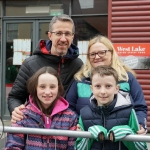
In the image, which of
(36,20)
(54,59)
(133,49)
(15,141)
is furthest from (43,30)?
(15,141)

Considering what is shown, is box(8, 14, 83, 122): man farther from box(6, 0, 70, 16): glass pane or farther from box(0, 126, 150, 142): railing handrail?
box(6, 0, 70, 16): glass pane

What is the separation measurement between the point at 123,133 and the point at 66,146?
0.51 metres

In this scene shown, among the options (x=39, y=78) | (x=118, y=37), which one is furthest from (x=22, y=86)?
(x=118, y=37)

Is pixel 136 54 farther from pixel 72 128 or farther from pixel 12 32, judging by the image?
pixel 72 128

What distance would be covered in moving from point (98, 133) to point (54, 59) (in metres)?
1.01

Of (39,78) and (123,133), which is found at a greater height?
(39,78)

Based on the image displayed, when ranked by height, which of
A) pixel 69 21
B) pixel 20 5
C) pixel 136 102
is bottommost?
pixel 136 102

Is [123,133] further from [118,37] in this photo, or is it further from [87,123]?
[118,37]

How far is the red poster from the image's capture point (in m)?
6.51

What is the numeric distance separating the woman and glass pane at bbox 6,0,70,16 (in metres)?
5.02

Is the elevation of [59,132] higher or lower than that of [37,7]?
lower

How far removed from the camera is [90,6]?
23.8 ft

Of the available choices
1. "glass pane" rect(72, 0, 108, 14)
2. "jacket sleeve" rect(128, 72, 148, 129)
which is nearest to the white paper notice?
"glass pane" rect(72, 0, 108, 14)

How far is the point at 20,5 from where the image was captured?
7.56m
